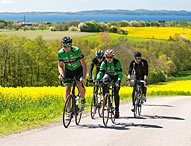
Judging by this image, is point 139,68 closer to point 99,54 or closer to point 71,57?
point 99,54

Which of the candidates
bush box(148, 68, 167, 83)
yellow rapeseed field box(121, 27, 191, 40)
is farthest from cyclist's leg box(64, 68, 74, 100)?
yellow rapeseed field box(121, 27, 191, 40)

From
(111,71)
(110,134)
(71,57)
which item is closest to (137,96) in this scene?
(111,71)

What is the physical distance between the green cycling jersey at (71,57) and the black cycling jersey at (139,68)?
3.16 m

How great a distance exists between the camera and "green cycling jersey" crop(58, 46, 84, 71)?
317 inches

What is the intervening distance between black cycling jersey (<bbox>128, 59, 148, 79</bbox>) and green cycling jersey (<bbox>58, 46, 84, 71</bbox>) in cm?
316

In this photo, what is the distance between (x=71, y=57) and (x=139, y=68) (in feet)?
12.0

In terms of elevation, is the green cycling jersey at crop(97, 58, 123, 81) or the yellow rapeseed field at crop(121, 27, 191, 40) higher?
the green cycling jersey at crop(97, 58, 123, 81)

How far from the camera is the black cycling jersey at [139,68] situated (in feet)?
36.0

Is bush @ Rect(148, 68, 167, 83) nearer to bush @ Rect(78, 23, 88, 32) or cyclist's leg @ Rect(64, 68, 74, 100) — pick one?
cyclist's leg @ Rect(64, 68, 74, 100)

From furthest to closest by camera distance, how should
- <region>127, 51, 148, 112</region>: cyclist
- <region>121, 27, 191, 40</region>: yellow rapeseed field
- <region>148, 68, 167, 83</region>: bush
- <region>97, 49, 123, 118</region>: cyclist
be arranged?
<region>121, 27, 191, 40</region>: yellow rapeseed field → <region>148, 68, 167, 83</region>: bush → <region>127, 51, 148, 112</region>: cyclist → <region>97, 49, 123, 118</region>: cyclist

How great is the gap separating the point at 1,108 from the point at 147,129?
17.9 ft

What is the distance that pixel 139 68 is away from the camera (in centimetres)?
1109

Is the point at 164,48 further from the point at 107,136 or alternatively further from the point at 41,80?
the point at 107,136

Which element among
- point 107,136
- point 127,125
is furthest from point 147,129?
point 107,136
